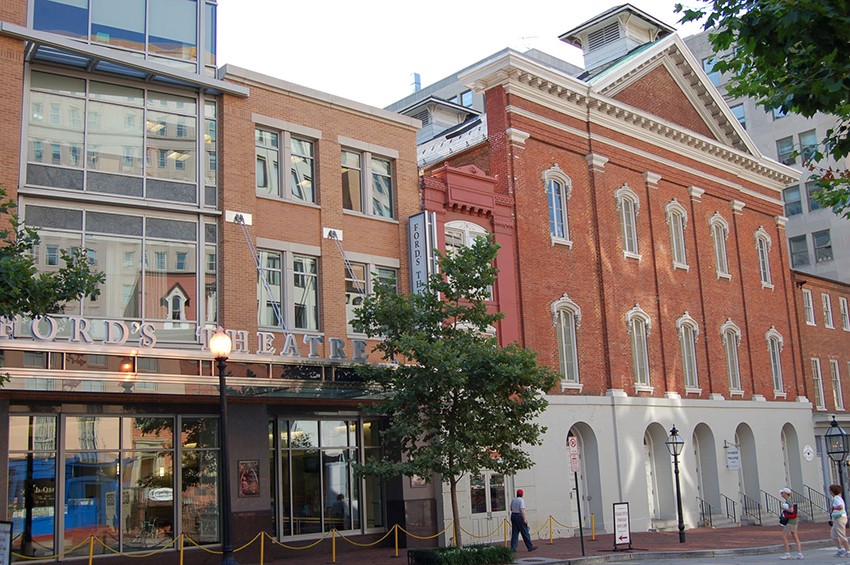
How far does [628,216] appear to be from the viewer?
35969mm

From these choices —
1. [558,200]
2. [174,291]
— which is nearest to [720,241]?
[558,200]

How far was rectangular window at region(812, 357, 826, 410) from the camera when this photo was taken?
45.8m

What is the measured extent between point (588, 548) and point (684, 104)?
833 inches

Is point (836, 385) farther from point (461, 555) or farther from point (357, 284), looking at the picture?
point (461, 555)

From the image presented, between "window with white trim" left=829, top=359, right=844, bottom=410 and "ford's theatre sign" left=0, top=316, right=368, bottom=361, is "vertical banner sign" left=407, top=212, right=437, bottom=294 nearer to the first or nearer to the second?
"ford's theatre sign" left=0, top=316, right=368, bottom=361

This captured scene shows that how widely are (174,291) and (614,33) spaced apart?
25.1m

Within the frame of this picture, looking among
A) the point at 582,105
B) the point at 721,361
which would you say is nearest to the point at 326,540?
the point at 582,105

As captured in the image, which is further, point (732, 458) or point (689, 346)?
point (689, 346)

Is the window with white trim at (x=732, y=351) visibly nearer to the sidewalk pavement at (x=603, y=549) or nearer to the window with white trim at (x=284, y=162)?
the sidewalk pavement at (x=603, y=549)

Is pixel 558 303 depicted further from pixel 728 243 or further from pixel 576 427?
pixel 728 243

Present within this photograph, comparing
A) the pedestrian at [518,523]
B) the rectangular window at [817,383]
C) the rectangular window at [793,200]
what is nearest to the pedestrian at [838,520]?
the pedestrian at [518,523]

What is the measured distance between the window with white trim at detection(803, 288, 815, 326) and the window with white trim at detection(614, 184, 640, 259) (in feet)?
49.1

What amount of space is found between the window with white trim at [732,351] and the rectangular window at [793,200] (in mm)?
21067

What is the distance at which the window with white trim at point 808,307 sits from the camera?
152 ft
